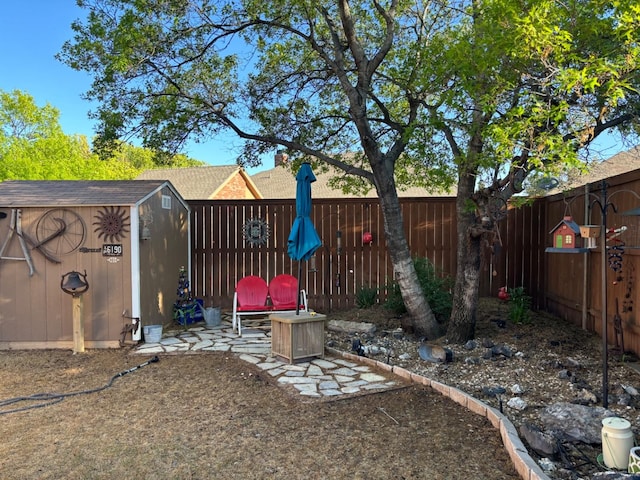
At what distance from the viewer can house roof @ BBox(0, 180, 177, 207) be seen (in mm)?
5422

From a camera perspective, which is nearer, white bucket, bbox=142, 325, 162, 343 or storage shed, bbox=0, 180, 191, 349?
storage shed, bbox=0, 180, 191, 349

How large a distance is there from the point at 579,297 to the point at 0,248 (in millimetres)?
7067

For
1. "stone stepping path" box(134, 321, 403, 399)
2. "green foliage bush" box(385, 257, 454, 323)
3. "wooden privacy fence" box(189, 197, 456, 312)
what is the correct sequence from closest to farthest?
1. "stone stepping path" box(134, 321, 403, 399)
2. "green foliage bush" box(385, 257, 454, 323)
3. "wooden privacy fence" box(189, 197, 456, 312)

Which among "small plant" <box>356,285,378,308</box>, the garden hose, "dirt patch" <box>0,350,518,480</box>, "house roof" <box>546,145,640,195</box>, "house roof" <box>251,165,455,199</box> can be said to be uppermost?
"house roof" <box>251,165,455,199</box>

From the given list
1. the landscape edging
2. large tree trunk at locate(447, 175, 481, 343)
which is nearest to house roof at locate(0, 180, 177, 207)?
the landscape edging

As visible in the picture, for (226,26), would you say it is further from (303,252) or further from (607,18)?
(607,18)

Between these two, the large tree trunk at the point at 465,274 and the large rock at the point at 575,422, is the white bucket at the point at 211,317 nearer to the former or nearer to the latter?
the large tree trunk at the point at 465,274

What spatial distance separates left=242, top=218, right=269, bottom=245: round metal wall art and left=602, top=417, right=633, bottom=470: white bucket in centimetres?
610

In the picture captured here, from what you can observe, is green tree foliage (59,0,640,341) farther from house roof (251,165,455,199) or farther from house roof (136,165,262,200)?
house roof (136,165,262,200)

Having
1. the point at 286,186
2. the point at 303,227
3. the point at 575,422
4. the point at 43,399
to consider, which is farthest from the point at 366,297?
the point at 286,186

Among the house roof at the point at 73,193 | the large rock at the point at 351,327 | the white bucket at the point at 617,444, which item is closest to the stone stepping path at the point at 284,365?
the large rock at the point at 351,327

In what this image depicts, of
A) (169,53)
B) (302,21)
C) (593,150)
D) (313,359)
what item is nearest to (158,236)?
(169,53)

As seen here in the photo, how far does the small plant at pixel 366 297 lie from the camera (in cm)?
727

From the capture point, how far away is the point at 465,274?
503cm
